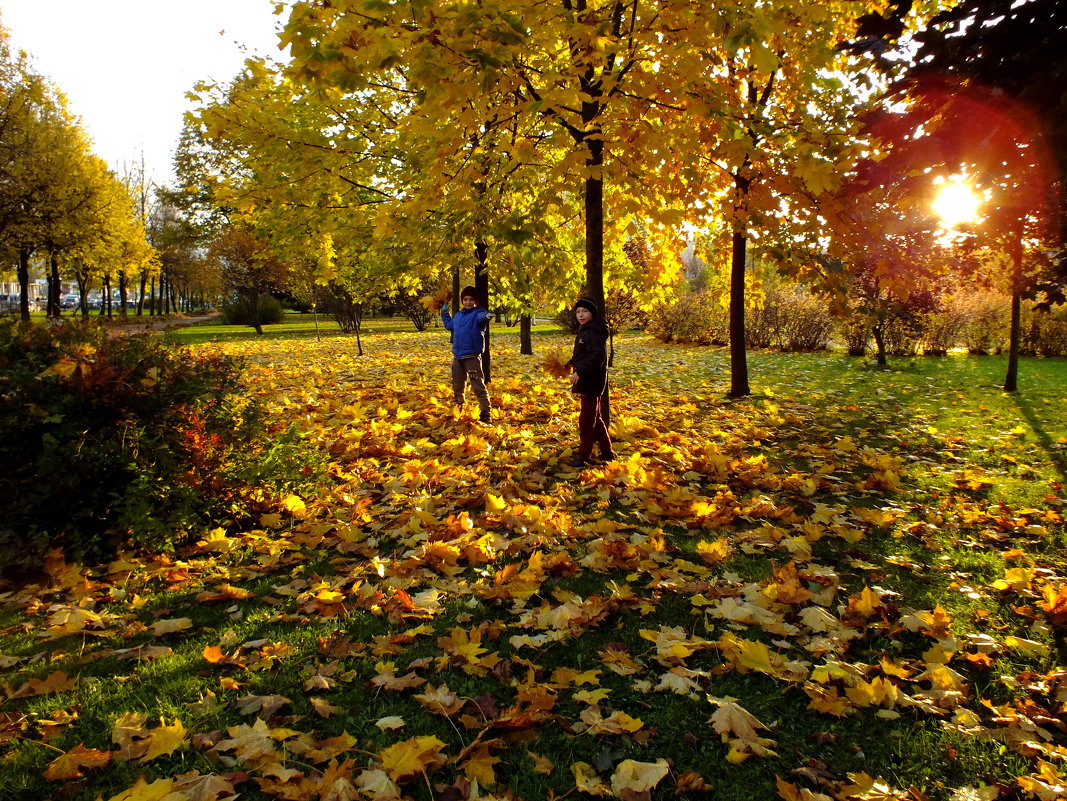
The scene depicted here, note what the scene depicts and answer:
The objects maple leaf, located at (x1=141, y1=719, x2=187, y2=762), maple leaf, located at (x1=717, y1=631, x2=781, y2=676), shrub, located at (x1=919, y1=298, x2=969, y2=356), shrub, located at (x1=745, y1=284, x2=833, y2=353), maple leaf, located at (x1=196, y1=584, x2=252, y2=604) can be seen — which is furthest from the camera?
shrub, located at (x1=745, y1=284, x2=833, y2=353)

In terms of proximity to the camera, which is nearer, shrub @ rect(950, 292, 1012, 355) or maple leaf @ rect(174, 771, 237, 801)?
maple leaf @ rect(174, 771, 237, 801)

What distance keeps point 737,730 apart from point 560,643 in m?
0.91

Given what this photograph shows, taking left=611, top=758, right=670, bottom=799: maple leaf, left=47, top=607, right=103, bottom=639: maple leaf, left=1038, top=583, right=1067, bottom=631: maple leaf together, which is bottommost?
left=611, top=758, right=670, bottom=799: maple leaf

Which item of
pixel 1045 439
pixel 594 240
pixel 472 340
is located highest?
pixel 594 240

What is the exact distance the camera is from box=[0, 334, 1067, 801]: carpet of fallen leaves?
6.89ft

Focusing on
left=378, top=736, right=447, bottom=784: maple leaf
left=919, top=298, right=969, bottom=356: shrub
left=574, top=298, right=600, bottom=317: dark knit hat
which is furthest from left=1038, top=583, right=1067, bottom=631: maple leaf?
left=919, top=298, right=969, bottom=356: shrub

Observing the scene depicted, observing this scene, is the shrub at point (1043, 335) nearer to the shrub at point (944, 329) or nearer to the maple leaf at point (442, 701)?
the shrub at point (944, 329)

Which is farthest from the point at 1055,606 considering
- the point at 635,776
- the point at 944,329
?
the point at 944,329

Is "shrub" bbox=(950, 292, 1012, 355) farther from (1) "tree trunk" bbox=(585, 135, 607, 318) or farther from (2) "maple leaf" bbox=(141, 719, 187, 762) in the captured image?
(2) "maple leaf" bbox=(141, 719, 187, 762)

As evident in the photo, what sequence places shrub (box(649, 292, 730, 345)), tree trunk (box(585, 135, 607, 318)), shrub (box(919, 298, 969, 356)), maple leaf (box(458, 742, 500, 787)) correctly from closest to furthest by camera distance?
maple leaf (box(458, 742, 500, 787)) < tree trunk (box(585, 135, 607, 318)) < shrub (box(919, 298, 969, 356)) < shrub (box(649, 292, 730, 345))

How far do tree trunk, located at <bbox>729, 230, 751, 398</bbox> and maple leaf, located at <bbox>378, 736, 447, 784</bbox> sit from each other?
9.02 metres

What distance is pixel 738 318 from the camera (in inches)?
401

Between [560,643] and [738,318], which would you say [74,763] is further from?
[738,318]

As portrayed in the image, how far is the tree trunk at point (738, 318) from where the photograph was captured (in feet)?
32.7
